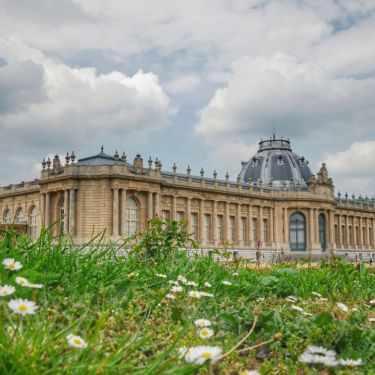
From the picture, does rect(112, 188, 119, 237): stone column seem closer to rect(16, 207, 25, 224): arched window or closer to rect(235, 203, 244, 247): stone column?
rect(16, 207, 25, 224): arched window

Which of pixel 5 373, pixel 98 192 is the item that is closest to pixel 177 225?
pixel 5 373

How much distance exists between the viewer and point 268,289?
564 centimetres

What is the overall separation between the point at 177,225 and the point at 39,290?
528cm

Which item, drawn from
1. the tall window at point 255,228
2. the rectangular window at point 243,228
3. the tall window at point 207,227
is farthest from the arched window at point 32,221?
the tall window at point 255,228

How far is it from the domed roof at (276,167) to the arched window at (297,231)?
4.44 meters

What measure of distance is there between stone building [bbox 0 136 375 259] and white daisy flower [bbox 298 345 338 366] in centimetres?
2978

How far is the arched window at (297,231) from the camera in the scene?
5691cm

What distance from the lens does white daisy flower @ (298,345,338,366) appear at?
3.04 meters

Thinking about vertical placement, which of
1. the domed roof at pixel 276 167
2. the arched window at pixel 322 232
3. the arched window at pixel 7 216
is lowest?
the arched window at pixel 322 232

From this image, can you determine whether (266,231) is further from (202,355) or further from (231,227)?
(202,355)

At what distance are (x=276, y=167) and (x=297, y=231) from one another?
398 inches

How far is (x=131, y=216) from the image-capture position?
42531mm

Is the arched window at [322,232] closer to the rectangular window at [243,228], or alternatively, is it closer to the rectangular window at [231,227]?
the rectangular window at [243,228]

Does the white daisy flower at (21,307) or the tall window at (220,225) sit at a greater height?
the tall window at (220,225)
